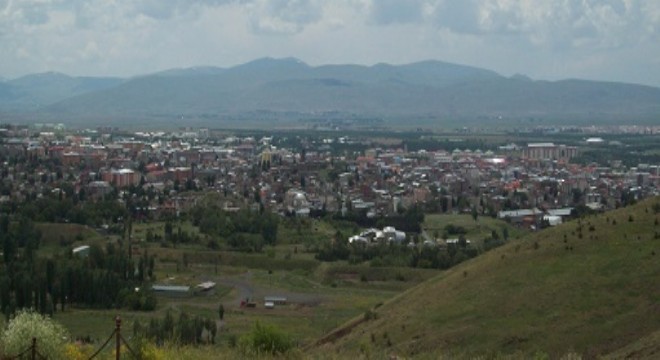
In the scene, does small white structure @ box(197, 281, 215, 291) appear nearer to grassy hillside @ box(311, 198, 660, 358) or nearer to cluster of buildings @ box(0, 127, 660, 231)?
grassy hillside @ box(311, 198, 660, 358)

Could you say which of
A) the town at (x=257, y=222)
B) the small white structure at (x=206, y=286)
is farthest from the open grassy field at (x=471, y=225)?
the small white structure at (x=206, y=286)

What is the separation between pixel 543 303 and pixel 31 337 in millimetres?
12403

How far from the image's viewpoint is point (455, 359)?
52.2ft

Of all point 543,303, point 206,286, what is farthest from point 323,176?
point 543,303

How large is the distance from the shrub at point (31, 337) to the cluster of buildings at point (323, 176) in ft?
132

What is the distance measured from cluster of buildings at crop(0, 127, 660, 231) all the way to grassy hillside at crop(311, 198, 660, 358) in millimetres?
26784

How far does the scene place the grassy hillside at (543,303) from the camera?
19.3 metres

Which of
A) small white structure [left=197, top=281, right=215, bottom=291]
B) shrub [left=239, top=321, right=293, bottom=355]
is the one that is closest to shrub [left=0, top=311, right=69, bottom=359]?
shrub [left=239, top=321, right=293, bottom=355]

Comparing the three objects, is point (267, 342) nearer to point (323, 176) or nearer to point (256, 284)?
point (256, 284)

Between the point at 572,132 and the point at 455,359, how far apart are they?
141m

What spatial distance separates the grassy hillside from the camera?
63.5 feet

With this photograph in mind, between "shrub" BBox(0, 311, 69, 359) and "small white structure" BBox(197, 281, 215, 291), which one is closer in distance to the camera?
"shrub" BBox(0, 311, 69, 359)

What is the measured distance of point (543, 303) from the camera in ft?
72.6

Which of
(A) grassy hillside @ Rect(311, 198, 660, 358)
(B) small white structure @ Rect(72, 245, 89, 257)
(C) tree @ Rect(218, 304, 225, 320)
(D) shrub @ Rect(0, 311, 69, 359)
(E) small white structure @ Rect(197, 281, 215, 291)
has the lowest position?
(E) small white structure @ Rect(197, 281, 215, 291)
